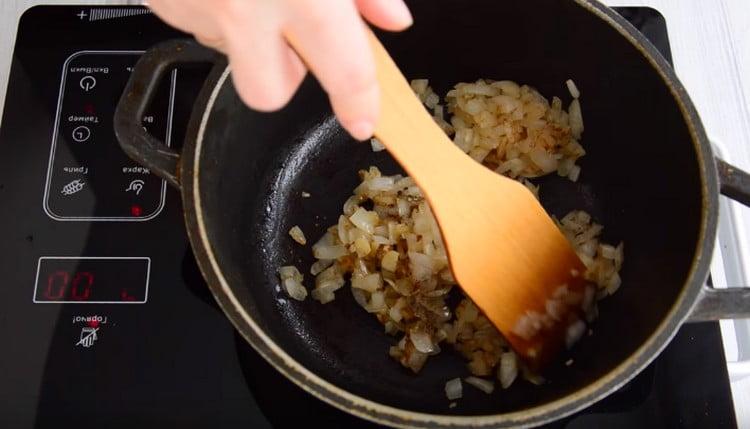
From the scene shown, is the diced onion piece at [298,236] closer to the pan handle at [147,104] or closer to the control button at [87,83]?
the pan handle at [147,104]

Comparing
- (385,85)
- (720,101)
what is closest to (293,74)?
(385,85)

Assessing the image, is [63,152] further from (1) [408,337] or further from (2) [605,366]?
(2) [605,366]

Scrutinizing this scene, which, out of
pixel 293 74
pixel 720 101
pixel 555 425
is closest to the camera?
pixel 293 74

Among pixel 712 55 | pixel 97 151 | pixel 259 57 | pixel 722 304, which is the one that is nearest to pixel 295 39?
pixel 259 57

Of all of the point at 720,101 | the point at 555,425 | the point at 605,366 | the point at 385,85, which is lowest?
the point at 555,425

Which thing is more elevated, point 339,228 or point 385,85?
point 385,85

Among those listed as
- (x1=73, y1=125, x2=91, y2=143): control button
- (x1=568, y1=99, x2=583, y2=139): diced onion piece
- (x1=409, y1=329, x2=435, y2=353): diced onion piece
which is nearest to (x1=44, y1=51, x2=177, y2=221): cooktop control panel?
(x1=73, y1=125, x2=91, y2=143): control button

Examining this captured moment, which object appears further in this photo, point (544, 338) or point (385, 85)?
point (544, 338)

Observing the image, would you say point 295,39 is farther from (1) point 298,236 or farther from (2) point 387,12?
(1) point 298,236
